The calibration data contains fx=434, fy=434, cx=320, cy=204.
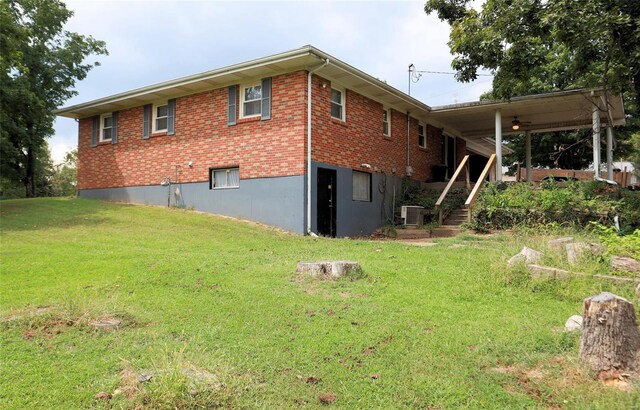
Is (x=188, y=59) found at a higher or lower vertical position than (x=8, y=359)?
higher

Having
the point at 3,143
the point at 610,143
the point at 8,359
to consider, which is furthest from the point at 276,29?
the point at 3,143

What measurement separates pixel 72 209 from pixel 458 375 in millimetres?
14399

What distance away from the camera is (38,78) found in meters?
21.1

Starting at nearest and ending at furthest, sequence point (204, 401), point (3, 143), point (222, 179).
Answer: point (204, 401) → point (222, 179) → point (3, 143)

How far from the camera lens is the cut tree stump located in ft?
→ 19.4

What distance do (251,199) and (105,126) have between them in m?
8.59

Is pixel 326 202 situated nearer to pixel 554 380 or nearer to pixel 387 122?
pixel 387 122

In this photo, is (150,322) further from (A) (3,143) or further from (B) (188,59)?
(A) (3,143)

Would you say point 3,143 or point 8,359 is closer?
point 8,359

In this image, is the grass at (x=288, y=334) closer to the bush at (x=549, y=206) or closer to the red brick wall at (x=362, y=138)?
the bush at (x=549, y=206)

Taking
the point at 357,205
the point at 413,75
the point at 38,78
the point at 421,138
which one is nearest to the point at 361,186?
the point at 357,205

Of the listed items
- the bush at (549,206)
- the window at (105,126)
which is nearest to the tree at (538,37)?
the bush at (549,206)

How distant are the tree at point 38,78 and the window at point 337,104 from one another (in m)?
12.4

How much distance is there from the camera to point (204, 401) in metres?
2.68
